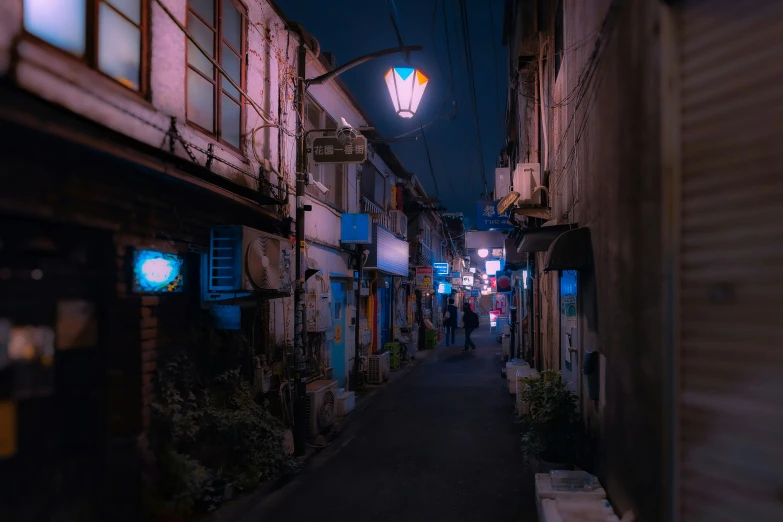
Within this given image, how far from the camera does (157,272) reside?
20.4 feet

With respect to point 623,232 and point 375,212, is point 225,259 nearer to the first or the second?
point 623,232

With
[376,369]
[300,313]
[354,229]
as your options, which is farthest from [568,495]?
[376,369]

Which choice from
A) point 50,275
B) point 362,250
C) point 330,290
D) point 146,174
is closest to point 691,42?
point 146,174

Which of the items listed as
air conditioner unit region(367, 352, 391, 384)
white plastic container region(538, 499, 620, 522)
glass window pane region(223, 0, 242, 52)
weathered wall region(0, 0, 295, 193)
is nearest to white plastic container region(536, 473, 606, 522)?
white plastic container region(538, 499, 620, 522)

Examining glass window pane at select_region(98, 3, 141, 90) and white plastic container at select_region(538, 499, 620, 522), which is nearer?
white plastic container at select_region(538, 499, 620, 522)

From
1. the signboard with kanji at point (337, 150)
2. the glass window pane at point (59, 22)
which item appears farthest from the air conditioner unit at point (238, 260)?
the glass window pane at point (59, 22)

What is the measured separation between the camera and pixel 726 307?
127 inches

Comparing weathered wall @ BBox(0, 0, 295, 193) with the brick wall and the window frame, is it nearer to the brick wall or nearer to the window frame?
the window frame

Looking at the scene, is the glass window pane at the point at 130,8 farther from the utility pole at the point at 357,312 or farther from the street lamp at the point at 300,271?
the utility pole at the point at 357,312

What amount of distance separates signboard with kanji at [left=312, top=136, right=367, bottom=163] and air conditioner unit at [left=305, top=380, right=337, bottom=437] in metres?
4.32

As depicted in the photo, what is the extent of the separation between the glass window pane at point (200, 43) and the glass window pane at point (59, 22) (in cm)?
202

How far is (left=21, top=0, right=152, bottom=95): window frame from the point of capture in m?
4.71

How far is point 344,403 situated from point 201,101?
7.08m

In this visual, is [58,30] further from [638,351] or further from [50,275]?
[638,351]
